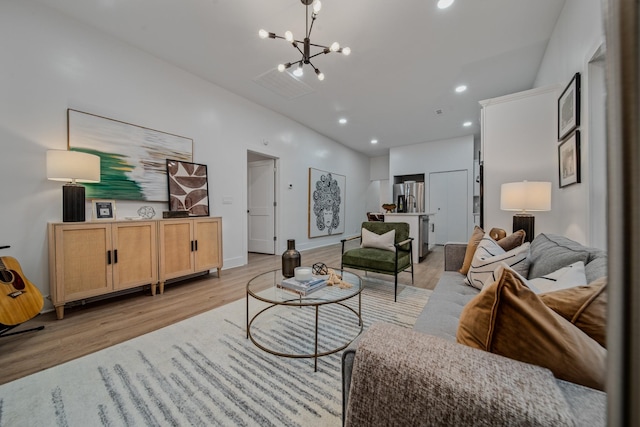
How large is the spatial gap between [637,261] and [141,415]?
175 centimetres

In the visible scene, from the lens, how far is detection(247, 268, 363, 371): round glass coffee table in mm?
1675

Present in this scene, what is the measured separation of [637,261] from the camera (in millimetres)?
176

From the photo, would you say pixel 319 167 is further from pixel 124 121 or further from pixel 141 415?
pixel 141 415

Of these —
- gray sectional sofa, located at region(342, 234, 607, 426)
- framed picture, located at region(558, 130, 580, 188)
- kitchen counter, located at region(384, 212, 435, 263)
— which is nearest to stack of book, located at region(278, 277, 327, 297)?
gray sectional sofa, located at region(342, 234, 607, 426)

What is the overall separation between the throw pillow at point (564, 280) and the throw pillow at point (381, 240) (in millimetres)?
1868

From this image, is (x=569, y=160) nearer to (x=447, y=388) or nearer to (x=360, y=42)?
(x=360, y=42)

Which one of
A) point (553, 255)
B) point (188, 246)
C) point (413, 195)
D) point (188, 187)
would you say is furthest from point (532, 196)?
point (413, 195)

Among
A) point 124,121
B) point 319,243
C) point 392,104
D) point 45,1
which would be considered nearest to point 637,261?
point 124,121

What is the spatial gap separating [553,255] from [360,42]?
8.76ft

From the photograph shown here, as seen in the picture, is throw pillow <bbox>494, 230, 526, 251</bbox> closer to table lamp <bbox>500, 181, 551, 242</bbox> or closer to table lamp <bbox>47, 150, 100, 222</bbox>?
table lamp <bbox>500, 181, 551, 242</bbox>

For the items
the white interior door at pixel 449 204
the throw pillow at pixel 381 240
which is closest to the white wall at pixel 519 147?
the throw pillow at pixel 381 240

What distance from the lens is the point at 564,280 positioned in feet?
3.34

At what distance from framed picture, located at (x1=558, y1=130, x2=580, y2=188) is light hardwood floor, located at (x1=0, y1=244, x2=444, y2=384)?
169cm

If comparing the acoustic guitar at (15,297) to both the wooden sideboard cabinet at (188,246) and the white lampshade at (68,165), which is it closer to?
the white lampshade at (68,165)
